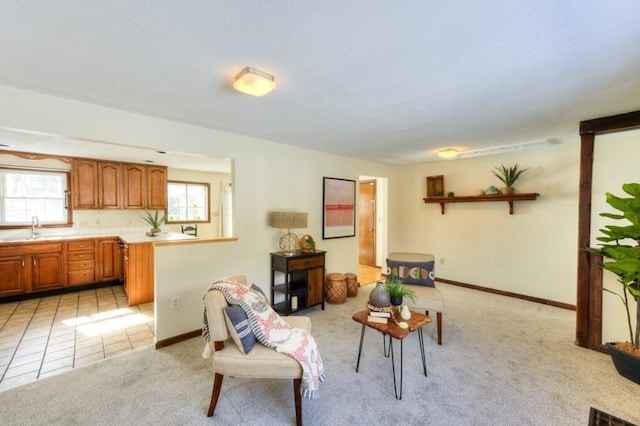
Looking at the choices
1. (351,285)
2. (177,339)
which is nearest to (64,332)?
(177,339)

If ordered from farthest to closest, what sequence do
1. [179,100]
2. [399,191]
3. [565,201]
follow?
[399,191], [565,201], [179,100]

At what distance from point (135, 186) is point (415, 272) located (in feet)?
17.4

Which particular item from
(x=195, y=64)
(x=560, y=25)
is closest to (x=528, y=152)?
(x=560, y=25)

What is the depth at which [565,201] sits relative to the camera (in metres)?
3.83

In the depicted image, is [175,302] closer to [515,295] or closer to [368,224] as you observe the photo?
[368,224]

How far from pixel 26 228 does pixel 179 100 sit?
4.45 meters

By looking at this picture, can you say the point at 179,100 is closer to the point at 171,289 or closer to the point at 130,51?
the point at 130,51

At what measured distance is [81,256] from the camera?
4453mm

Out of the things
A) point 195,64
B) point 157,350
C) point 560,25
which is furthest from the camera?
point 157,350

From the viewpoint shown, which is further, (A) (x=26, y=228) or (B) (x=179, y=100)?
(A) (x=26, y=228)

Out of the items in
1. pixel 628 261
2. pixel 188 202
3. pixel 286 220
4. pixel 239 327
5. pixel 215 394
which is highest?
pixel 188 202

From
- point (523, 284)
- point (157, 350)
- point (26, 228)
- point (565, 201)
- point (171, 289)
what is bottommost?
point (157, 350)

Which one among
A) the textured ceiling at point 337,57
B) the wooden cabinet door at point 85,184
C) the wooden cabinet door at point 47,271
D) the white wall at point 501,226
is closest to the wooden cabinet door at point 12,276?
the wooden cabinet door at point 47,271

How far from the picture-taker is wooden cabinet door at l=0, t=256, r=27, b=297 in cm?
385
